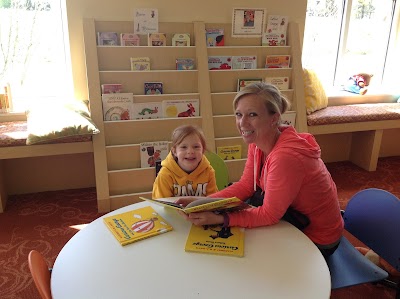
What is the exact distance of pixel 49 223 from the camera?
9.10 feet

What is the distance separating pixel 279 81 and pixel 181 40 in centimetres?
101

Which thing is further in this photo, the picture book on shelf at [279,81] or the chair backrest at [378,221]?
the picture book on shelf at [279,81]

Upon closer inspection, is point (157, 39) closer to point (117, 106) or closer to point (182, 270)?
point (117, 106)

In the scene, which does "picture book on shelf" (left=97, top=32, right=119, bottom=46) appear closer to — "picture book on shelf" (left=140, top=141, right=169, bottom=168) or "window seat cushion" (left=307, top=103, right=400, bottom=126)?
"picture book on shelf" (left=140, top=141, right=169, bottom=168)

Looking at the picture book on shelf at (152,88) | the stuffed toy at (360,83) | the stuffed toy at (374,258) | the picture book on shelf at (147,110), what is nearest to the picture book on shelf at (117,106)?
the picture book on shelf at (147,110)

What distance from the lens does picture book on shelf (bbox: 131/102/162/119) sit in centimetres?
301

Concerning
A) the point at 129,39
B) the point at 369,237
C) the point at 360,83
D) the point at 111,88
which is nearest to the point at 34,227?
the point at 111,88

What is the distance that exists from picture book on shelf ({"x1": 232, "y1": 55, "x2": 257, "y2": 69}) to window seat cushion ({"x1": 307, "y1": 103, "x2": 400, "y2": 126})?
76cm

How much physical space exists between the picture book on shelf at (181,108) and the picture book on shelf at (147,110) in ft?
0.17

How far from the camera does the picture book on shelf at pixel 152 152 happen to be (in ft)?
9.80

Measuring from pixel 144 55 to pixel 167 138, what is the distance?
733 millimetres

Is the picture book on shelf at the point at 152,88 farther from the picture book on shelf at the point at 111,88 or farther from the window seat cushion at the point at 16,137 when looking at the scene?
the window seat cushion at the point at 16,137

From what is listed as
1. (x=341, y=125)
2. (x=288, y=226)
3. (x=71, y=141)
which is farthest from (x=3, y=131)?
(x=341, y=125)

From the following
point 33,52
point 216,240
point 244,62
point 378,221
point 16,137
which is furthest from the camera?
point 244,62
